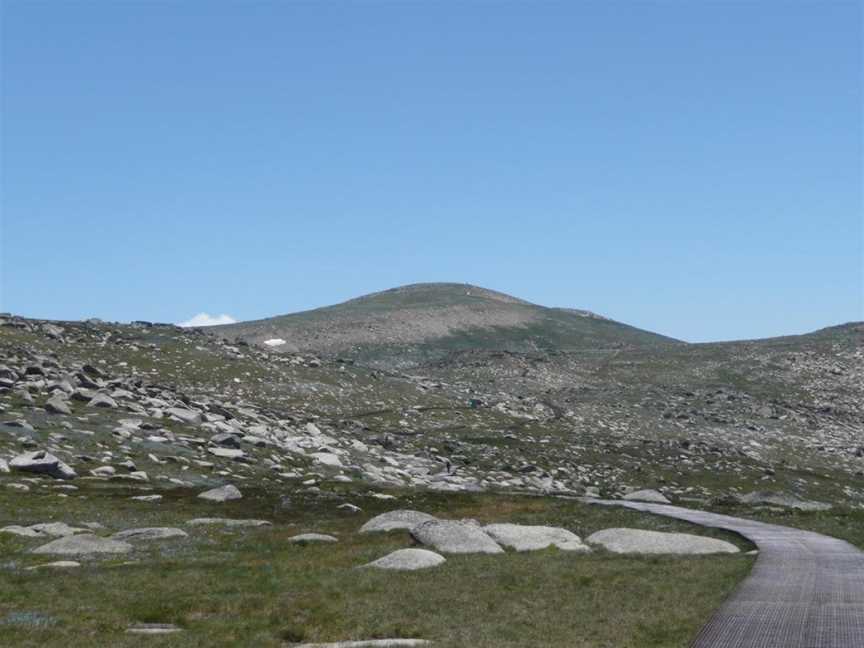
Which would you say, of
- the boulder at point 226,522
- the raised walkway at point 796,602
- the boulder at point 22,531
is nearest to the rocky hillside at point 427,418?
the boulder at point 226,522

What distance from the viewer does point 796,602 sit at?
24688 mm

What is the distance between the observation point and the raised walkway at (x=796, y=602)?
2050cm

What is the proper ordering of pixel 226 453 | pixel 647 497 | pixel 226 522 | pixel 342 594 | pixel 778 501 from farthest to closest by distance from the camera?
pixel 226 453 → pixel 647 497 → pixel 778 501 → pixel 226 522 → pixel 342 594

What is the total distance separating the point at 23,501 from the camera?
46.7 metres

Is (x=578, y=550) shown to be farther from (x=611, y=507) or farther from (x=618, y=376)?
(x=618, y=376)

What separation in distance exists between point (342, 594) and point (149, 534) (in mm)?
15163

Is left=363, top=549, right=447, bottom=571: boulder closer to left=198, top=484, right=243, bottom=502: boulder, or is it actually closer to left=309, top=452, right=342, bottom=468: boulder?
left=198, top=484, right=243, bottom=502: boulder

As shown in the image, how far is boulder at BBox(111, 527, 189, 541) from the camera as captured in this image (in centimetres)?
3875

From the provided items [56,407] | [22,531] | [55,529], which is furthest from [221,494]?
[56,407]

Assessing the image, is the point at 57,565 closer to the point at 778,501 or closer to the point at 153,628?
the point at 153,628

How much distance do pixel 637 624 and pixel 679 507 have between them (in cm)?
3932

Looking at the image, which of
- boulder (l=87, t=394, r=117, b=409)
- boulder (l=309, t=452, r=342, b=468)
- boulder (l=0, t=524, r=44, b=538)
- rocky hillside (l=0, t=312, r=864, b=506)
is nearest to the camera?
boulder (l=0, t=524, r=44, b=538)

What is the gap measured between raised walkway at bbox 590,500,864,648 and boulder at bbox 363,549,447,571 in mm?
10025

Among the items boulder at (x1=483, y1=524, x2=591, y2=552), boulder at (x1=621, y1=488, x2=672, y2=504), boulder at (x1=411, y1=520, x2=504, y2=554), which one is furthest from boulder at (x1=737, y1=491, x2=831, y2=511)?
boulder at (x1=411, y1=520, x2=504, y2=554)
